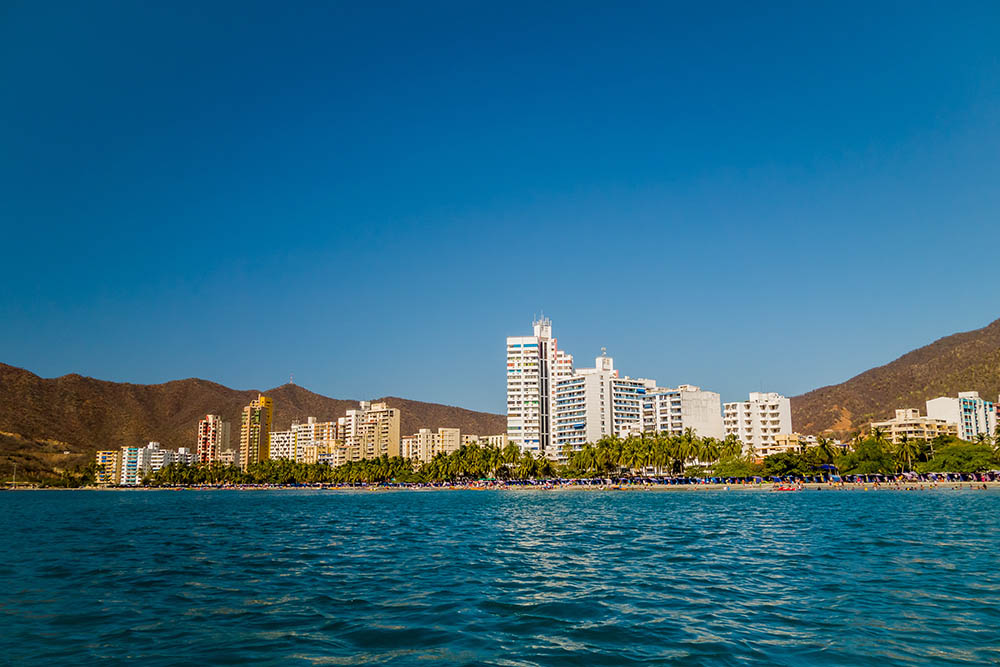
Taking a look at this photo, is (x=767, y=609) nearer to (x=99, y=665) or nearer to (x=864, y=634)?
(x=864, y=634)

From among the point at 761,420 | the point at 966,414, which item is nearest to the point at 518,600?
the point at 761,420

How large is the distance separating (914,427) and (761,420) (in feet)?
113

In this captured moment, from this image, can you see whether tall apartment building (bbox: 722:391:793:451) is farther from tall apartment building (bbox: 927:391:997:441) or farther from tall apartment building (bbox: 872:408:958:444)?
tall apartment building (bbox: 927:391:997:441)

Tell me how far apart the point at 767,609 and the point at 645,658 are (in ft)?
20.7

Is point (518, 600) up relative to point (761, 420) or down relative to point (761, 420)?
down

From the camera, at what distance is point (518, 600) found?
69.2 feet

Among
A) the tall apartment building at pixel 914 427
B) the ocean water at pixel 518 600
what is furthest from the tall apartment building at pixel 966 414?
the ocean water at pixel 518 600

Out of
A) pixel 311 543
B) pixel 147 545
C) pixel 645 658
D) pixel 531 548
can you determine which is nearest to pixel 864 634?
pixel 645 658

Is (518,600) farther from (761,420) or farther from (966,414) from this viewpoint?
(966,414)

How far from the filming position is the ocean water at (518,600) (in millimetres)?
14922

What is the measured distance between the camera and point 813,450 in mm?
143125

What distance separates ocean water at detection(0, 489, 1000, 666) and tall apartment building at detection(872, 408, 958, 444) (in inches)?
5930

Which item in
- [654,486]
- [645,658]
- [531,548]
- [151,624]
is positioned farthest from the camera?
[654,486]

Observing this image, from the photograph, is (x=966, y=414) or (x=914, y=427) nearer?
(x=914, y=427)
